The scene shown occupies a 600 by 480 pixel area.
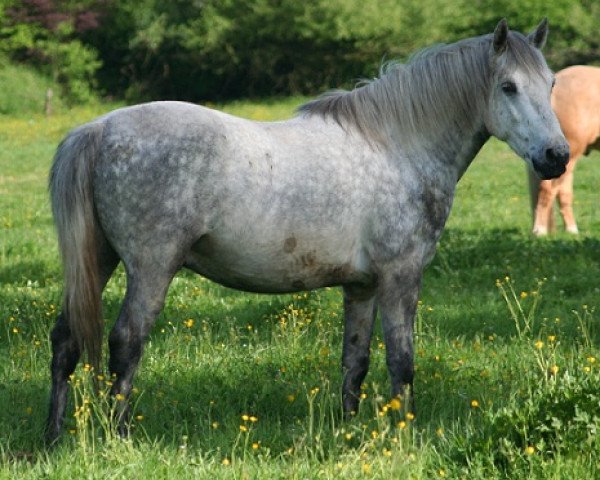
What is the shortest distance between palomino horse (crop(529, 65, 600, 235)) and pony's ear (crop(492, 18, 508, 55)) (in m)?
7.58

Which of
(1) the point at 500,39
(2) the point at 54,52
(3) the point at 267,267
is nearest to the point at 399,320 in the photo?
(3) the point at 267,267

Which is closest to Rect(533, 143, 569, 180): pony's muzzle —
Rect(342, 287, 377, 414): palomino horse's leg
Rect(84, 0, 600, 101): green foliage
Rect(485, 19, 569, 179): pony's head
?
Rect(485, 19, 569, 179): pony's head

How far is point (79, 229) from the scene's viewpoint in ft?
17.5

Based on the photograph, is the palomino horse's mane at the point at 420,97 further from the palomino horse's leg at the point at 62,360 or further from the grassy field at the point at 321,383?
the palomino horse's leg at the point at 62,360

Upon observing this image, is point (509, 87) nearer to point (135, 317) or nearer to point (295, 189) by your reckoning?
point (295, 189)

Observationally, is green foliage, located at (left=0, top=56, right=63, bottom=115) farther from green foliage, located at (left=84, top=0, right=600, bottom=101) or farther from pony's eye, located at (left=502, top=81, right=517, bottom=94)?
pony's eye, located at (left=502, top=81, right=517, bottom=94)

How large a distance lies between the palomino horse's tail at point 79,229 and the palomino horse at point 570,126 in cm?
861

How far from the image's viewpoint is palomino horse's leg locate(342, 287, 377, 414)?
6117mm

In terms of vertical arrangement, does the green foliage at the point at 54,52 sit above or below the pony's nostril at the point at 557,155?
below

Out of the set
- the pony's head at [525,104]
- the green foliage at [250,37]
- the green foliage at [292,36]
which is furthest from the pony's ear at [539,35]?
the green foliage at [292,36]

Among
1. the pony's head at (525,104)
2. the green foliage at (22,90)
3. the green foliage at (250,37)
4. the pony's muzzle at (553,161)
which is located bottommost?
the green foliage at (22,90)

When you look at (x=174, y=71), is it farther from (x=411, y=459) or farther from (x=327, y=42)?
(x=411, y=459)

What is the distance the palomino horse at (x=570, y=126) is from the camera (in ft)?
43.0

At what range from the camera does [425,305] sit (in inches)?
341
